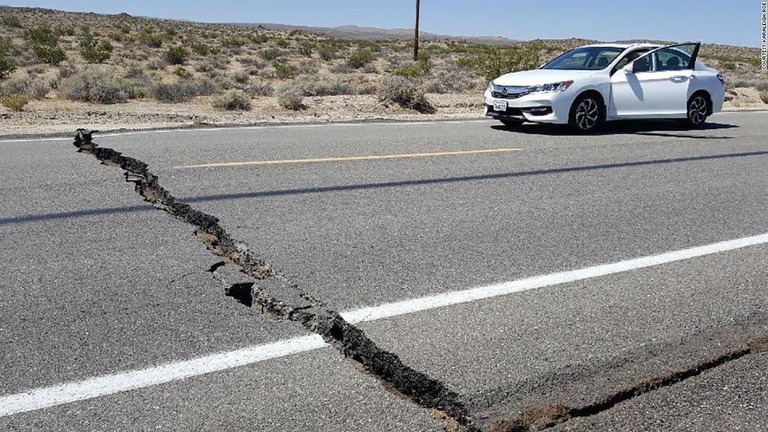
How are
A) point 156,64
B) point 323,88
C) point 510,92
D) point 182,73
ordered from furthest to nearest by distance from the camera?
1. point 156,64
2. point 182,73
3. point 323,88
4. point 510,92

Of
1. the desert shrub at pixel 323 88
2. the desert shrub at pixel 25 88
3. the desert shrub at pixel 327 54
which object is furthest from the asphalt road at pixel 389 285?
the desert shrub at pixel 327 54

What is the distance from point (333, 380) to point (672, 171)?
678cm

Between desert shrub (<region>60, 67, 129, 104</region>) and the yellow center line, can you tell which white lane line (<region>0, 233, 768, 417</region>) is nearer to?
the yellow center line

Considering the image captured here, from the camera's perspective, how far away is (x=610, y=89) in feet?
41.8

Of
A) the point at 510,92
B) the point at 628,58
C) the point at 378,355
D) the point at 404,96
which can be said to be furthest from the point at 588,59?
the point at 378,355

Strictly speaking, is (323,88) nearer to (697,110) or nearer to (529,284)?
(697,110)

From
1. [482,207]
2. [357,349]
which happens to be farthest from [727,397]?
[482,207]

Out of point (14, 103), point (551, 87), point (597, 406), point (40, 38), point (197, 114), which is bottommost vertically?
point (597, 406)

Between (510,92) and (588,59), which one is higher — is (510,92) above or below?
below

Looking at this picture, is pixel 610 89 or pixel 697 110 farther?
pixel 697 110

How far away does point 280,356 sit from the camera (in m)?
3.65

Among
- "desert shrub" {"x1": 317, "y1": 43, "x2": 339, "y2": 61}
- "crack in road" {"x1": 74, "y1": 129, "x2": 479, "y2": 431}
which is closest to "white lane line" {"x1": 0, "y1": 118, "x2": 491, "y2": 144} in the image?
"crack in road" {"x1": 74, "y1": 129, "x2": 479, "y2": 431}

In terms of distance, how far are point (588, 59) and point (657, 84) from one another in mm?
1289

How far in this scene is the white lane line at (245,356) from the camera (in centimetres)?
322
